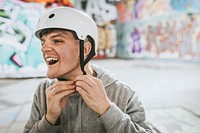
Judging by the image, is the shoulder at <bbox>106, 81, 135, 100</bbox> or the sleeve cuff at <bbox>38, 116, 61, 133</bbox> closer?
the sleeve cuff at <bbox>38, 116, 61, 133</bbox>

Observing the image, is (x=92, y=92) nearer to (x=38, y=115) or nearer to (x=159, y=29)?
(x=38, y=115)

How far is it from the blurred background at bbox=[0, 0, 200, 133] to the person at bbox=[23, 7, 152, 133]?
180 cm

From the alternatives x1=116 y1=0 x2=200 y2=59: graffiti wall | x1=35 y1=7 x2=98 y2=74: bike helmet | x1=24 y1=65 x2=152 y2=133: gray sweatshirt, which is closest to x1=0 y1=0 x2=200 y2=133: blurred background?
x1=116 y1=0 x2=200 y2=59: graffiti wall

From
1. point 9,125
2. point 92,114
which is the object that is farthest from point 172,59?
point 92,114

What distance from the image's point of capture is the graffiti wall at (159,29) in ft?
34.2

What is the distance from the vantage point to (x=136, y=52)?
45.8ft

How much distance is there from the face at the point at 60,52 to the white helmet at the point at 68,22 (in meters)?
0.04

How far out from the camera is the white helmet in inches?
60.7

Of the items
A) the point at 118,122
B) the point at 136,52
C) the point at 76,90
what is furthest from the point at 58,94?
the point at 136,52

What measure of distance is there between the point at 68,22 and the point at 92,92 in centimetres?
48

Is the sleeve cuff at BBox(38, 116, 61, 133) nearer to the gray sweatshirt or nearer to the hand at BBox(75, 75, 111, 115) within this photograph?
the gray sweatshirt

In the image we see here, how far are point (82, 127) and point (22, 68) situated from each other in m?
5.70

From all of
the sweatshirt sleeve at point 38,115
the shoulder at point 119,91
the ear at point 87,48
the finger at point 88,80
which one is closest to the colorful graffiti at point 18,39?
the sweatshirt sleeve at point 38,115

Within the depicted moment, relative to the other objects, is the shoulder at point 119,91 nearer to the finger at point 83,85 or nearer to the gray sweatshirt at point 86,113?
the gray sweatshirt at point 86,113
